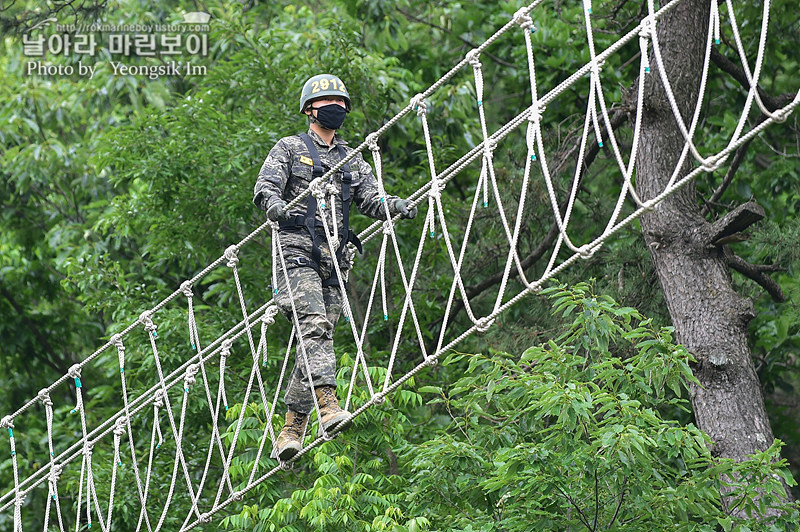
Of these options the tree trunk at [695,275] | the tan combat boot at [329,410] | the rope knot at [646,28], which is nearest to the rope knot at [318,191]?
the tan combat boot at [329,410]

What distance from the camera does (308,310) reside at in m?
4.61

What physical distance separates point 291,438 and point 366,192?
1018mm

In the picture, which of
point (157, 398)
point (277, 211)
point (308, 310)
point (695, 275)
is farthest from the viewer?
point (695, 275)

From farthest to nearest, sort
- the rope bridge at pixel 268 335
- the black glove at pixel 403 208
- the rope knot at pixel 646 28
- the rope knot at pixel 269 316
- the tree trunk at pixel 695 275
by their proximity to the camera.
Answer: the tree trunk at pixel 695 275
the rope knot at pixel 269 316
the black glove at pixel 403 208
the rope bridge at pixel 268 335
the rope knot at pixel 646 28

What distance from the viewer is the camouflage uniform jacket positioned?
464 centimetres

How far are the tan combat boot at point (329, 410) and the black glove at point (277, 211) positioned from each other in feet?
2.17

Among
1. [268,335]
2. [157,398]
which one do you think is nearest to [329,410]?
[157,398]

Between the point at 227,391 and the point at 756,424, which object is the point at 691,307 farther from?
the point at 227,391

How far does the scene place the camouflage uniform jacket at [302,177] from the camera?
464 cm

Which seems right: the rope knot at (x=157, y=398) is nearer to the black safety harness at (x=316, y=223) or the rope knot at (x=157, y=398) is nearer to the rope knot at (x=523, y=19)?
the black safety harness at (x=316, y=223)

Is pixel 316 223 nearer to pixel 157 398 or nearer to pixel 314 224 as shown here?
pixel 314 224

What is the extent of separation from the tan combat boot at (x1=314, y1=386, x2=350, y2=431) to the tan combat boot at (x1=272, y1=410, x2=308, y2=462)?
0.77 ft

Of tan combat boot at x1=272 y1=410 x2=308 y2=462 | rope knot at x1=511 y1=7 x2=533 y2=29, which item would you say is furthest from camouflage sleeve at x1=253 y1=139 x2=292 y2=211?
rope knot at x1=511 y1=7 x2=533 y2=29

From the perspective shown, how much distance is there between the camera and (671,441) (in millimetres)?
5215
